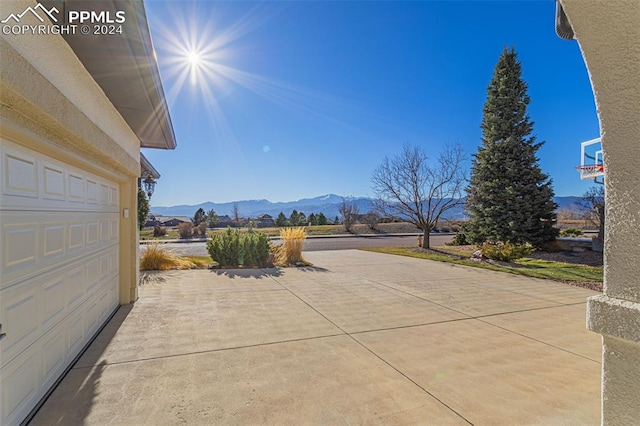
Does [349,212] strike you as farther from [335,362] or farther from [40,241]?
[40,241]

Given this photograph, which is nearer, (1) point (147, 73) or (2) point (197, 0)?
(1) point (147, 73)

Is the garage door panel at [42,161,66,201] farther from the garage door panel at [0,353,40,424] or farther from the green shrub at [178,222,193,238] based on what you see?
the green shrub at [178,222,193,238]

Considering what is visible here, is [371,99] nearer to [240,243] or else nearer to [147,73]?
[240,243]

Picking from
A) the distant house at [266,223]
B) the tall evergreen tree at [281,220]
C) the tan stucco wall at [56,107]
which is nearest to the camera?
the tan stucco wall at [56,107]

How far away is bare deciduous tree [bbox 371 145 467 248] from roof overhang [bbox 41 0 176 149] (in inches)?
499

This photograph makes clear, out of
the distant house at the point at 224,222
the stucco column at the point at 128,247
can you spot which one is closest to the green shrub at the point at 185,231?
the distant house at the point at 224,222

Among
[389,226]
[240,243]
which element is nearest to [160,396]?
[240,243]

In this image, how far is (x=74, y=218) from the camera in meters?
3.62

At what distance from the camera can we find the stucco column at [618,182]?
125 cm

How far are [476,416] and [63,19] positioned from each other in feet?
15.6

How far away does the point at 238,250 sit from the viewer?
994cm

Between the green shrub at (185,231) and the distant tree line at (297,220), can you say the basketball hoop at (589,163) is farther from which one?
the green shrub at (185,231)

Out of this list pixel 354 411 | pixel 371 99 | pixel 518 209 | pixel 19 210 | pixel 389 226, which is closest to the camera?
pixel 19 210

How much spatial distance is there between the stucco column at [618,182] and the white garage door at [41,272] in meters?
3.53
